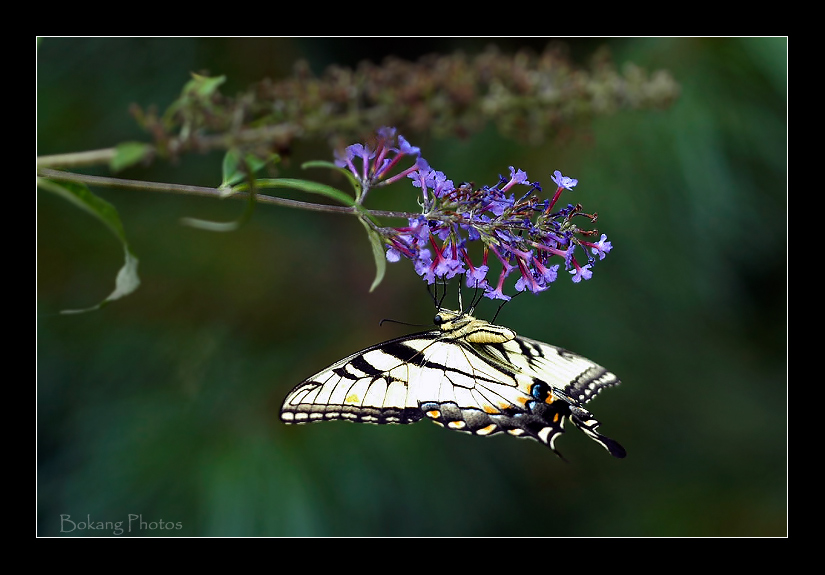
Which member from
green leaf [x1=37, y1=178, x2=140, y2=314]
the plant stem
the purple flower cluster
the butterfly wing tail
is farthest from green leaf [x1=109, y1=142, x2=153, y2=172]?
the butterfly wing tail

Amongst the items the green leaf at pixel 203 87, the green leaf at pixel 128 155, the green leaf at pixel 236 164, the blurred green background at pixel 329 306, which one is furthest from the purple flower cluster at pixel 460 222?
the blurred green background at pixel 329 306

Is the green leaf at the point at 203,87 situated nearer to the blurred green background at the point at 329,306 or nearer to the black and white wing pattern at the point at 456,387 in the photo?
the black and white wing pattern at the point at 456,387

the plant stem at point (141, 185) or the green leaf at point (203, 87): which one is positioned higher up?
the green leaf at point (203, 87)

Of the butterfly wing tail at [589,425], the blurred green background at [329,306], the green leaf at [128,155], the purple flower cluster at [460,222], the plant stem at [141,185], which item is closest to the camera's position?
the green leaf at [128,155]

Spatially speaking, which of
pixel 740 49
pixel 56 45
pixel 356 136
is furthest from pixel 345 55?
pixel 356 136

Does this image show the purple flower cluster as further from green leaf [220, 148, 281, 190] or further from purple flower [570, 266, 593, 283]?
green leaf [220, 148, 281, 190]
